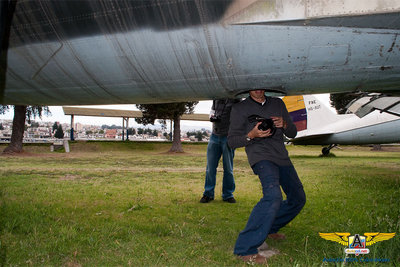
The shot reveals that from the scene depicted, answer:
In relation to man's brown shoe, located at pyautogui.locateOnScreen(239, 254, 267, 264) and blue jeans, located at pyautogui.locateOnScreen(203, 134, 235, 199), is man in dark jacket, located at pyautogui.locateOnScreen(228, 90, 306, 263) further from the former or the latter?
blue jeans, located at pyautogui.locateOnScreen(203, 134, 235, 199)

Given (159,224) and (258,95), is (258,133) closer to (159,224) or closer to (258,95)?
(258,95)

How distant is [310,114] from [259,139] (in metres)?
16.8


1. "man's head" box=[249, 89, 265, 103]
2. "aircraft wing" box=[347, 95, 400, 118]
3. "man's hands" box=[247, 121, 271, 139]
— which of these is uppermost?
"aircraft wing" box=[347, 95, 400, 118]

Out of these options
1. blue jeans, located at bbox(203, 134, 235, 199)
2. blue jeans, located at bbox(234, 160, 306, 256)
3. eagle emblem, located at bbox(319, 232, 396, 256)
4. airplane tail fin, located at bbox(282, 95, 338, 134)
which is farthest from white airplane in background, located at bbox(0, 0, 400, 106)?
airplane tail fin, located at bbox(282, 95, 338, 134)

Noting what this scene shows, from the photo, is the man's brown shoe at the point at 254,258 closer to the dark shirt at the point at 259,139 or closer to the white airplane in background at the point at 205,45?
the dark shirt at the point at 259,139

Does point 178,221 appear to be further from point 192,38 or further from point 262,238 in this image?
point 192,38

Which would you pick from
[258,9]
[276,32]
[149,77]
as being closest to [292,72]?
[276,32]

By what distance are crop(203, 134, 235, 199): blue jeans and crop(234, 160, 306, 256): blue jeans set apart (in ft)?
6.65

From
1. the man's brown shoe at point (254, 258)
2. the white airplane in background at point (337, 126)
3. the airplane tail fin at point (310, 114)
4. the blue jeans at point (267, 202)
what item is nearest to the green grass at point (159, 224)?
the man's brown shoe at point (254, 258)

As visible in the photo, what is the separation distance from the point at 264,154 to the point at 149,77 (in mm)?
1098

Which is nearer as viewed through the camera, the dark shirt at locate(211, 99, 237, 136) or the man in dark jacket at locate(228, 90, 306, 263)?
the man in dark jacket at locate(228, 90, 306, 263)

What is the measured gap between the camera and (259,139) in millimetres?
2430

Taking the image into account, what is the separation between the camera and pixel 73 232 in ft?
9.12

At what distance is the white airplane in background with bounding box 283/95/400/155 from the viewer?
13.0 metres
